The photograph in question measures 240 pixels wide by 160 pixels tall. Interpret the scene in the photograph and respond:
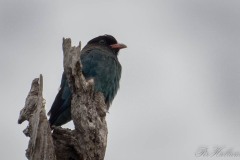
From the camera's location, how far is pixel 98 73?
30.1 feet

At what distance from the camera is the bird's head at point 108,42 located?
10211mm

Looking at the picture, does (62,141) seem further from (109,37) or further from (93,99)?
(109,37)

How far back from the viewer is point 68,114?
866 centimetres

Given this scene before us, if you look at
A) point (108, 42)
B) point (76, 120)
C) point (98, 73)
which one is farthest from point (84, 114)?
point (108, 42)

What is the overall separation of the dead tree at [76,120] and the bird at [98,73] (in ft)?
8.09

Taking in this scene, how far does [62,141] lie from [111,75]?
346 cm

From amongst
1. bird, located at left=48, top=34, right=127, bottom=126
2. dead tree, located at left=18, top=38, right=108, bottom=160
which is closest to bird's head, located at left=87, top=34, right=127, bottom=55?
bird, located at left=48, top=34, right=127, bottom=126

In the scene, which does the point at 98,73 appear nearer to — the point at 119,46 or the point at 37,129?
the point at 119,46

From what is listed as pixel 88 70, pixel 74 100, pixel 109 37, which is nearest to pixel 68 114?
pixel 88 70

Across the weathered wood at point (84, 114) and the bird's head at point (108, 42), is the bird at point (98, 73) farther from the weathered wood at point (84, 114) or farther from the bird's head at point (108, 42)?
the weathered wood at point (84, 114)

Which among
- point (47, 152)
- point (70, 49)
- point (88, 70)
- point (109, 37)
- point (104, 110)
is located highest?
point (109, 37)

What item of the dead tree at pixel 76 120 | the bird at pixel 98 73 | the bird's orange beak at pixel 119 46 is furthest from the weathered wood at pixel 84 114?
the bird's orange beak at pixel 119 46

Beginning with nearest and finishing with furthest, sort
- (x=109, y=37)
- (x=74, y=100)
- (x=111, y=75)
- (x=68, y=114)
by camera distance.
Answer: (x=74, y=100) → (x=68, y=114) → (x=111, y=75) → (x=109, y=37)

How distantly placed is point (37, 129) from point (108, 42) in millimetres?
5092
